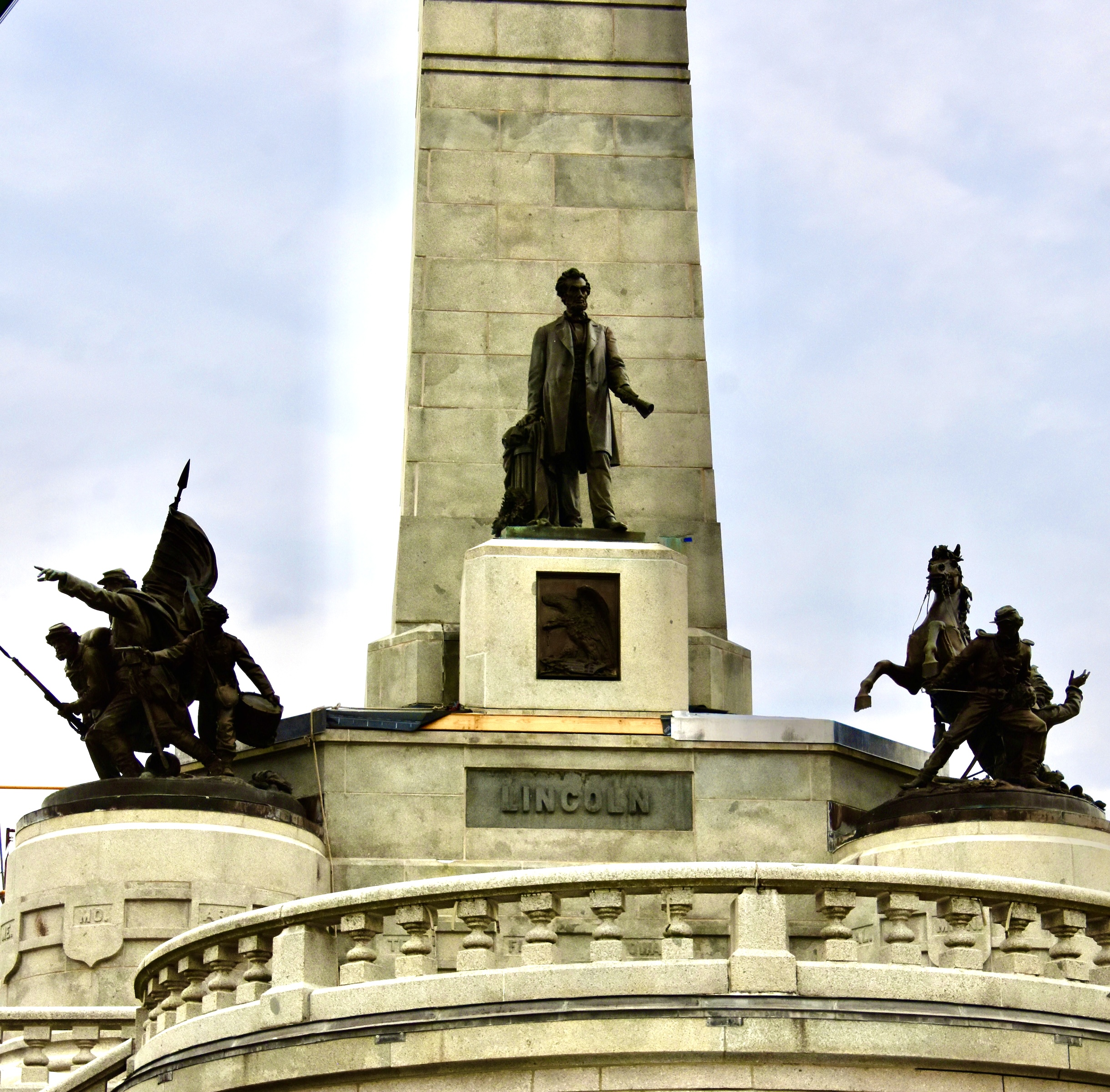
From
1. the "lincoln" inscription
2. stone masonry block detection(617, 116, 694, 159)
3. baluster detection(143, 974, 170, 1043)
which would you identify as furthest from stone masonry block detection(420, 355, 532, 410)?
baluster detection(143, 974, 170, 1043)

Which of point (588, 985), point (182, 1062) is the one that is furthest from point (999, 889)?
point (182, 1062)

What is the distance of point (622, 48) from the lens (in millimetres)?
26641

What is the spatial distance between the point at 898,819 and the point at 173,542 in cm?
695

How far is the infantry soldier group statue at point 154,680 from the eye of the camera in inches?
784

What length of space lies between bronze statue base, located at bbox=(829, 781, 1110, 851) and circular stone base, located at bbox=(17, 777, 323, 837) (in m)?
5.07

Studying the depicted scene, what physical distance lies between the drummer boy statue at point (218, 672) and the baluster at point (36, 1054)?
3.41 m

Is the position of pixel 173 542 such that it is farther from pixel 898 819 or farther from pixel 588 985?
pixel 588 985

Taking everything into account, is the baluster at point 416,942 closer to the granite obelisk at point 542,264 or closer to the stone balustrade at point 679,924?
the stone balustrade at point 679,924

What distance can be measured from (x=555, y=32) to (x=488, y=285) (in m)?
3.39

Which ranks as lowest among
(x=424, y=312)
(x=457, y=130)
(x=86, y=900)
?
(x=86, y=900)

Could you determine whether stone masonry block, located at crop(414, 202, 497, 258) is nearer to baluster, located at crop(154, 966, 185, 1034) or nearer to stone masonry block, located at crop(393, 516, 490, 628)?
stone masonry block, located at crop(393, 516, 490, 628)

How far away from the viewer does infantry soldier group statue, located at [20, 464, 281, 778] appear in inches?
784

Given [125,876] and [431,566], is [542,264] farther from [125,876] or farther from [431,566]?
[125,876]

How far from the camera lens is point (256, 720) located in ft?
66.8
